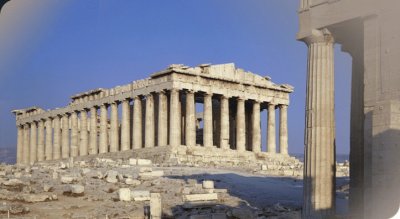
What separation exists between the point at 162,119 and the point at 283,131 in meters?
11.1

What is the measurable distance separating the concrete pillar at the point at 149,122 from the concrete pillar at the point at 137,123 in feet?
3.68

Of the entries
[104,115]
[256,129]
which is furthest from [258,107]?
[104,115]

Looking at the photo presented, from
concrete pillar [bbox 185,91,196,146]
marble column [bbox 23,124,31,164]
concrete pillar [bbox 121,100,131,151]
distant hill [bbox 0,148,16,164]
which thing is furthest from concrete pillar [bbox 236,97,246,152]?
distant hill [bbox 0,148,16,164]

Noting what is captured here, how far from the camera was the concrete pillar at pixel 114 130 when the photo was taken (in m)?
53.0

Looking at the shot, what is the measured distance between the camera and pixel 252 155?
49.1 meters

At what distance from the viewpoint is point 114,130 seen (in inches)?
2093

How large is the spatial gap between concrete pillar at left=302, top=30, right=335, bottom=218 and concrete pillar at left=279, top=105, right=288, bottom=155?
111 ft

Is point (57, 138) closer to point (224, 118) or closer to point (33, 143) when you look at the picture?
point (33, 143)

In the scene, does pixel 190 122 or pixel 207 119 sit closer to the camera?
pixel 190 122

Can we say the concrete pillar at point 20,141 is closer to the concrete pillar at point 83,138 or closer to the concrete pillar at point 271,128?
the concrete pillar at point 83,138

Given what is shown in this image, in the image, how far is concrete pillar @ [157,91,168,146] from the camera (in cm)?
4731

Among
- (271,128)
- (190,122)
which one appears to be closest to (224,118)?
(190,122)

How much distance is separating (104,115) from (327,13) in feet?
124

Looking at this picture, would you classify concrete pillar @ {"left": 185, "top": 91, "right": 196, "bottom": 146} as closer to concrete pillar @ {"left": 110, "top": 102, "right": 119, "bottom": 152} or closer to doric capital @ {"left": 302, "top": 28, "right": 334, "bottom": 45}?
concrete pillar @ {"left": 110, "top": 102, "right": 119, "bottom": 152}
